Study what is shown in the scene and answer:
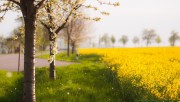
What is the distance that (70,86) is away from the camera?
59.2 feet

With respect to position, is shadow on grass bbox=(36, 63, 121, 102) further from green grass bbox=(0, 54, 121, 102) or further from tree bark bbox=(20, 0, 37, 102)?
tree bark bbox=(20, 0, 37, 102)

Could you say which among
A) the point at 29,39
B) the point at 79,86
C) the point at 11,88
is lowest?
the point at 11,88

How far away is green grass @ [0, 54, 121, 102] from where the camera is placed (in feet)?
53.7

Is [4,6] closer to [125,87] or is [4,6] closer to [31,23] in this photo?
[31,23]

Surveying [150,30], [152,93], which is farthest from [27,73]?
[150,30]

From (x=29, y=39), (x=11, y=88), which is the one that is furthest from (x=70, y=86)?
(x=29, y=39)

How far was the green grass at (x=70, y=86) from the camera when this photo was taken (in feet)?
53.7

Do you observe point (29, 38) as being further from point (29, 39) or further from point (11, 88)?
point (11, 88)

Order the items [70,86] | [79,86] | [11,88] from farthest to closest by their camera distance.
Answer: [11,88], [79,86], [70,86]

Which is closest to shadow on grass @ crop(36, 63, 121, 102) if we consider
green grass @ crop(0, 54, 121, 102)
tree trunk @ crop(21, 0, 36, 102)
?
green grass @ crop(0, 54, 121, 102)

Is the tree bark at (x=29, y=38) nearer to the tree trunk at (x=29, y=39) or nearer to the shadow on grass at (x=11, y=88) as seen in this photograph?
the tree trunk at (x=29, y=39)

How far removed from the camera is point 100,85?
18734 mm

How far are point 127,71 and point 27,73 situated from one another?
5.54 metres

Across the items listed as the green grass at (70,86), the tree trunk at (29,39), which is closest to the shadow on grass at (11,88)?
the green grass at (70,86)
